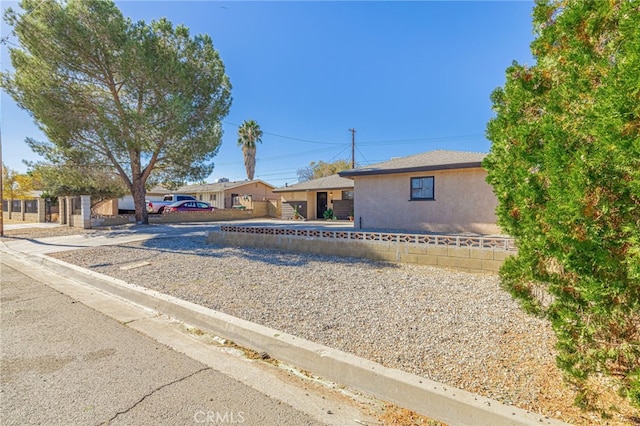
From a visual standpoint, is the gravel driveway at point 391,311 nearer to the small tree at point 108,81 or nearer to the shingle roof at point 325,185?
the small tree at point 108,81

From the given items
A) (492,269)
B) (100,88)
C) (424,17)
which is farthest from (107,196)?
(492,269)

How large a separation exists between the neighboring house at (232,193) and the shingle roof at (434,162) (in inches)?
696

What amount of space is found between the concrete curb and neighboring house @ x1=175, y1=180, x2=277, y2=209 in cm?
2595

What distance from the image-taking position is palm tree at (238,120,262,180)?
3891 cm

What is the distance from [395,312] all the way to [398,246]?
325 centimetres

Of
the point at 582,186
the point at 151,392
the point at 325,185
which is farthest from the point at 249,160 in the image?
the point at 582,186

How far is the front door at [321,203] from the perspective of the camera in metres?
21.9

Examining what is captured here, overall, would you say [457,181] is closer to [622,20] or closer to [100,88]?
[622,20]

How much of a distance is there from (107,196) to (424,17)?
69.3 ft

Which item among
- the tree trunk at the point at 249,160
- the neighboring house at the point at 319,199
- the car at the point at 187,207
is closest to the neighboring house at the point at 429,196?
the neighboring house at the point at 319,199

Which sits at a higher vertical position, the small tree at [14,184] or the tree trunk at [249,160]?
the tree trunk at [249,160]

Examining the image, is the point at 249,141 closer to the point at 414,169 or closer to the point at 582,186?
the point at 414,169

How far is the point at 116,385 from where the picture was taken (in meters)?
2.78

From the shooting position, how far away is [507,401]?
2.29 m
